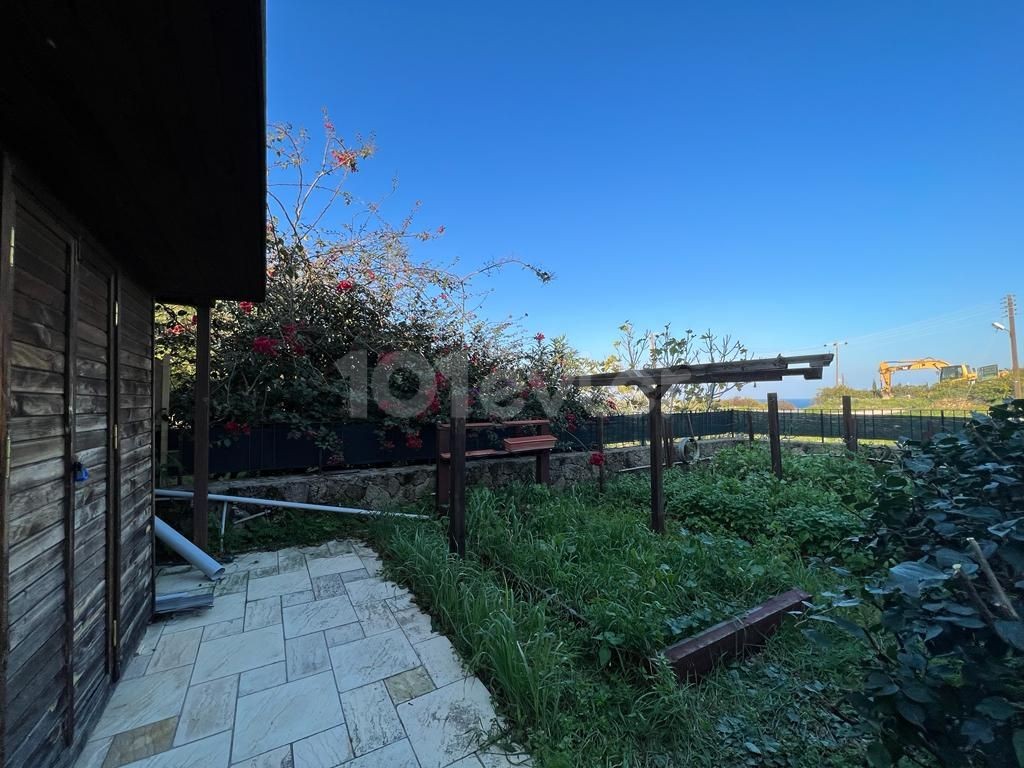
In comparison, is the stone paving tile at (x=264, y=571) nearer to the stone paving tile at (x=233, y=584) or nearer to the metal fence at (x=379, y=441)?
the stone paving tile at (x=233, y=584)

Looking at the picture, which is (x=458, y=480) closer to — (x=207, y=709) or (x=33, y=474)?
(x=207, y=709)

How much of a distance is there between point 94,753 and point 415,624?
4.23 ft

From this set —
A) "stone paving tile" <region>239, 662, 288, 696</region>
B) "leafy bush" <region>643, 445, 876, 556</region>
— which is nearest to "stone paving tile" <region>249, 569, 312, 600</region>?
"stone paving tile" <region>239, 662, 288, 696</region>

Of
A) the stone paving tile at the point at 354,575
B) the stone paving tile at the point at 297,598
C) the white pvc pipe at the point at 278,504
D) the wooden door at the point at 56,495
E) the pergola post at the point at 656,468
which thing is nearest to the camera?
the wooden door at the point at 56,495

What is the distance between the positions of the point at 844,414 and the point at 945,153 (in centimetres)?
509

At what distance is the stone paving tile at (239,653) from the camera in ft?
6.13

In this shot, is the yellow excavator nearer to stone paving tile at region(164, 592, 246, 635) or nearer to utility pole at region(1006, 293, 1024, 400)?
utility pole at region(1006, 293, 1024, 400)

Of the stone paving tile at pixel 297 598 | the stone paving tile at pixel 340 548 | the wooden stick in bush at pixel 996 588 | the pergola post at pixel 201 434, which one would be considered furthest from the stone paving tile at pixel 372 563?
the wooden stick in bush at pixel 996 588

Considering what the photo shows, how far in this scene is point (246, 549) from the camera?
3238 mm

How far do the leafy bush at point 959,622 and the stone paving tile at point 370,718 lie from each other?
1565 millimetres

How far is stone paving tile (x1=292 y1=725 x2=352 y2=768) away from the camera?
4.58 feet

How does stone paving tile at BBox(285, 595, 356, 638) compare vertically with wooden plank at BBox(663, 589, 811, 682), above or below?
below

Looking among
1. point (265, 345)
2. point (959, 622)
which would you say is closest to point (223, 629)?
point (265, 345)

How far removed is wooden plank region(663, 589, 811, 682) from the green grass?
5cm
